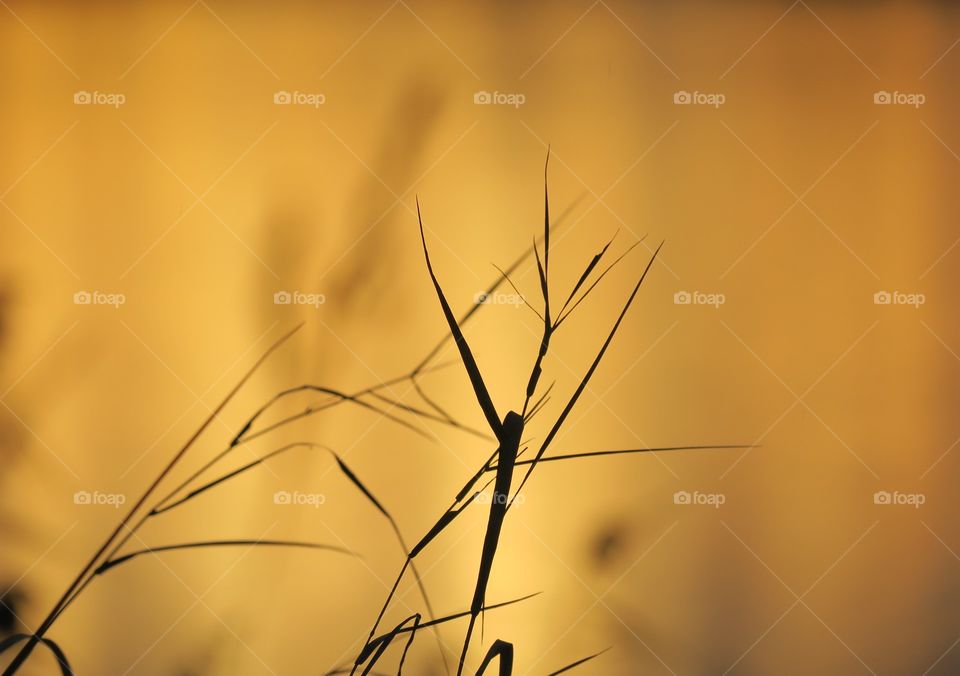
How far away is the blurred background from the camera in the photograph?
1.46 m

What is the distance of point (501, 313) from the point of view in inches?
58.1

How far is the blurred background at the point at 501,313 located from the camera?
1460 mm

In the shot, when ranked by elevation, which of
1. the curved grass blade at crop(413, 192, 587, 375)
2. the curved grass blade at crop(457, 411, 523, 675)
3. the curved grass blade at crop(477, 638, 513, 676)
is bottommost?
the curved grass blade at crop(477, 638, 513, 676)

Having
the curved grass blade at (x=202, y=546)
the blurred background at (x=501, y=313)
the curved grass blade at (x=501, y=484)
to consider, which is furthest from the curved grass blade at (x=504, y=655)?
the blurred background at (x=501, y=313)

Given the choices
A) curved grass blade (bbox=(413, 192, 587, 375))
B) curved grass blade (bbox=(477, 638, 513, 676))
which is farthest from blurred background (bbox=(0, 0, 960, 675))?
curved grass blade (bbox=(477, 638, 513, 676))

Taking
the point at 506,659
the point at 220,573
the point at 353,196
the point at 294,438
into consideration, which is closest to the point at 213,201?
the point at 353,196

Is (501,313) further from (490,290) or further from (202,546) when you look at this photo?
(202,546)

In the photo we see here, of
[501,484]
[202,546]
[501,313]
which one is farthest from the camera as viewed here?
[501,313]

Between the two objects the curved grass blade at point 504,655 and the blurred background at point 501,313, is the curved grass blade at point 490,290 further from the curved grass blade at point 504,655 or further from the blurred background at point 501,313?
the curved grass blade at point 504,655

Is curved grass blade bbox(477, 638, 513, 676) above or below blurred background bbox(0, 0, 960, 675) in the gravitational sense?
below

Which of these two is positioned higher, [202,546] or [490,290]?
[490,290]

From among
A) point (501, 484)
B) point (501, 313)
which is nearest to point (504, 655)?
point (501, 484)

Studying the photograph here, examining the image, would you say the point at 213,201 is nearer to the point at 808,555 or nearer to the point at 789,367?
the point at 789,367

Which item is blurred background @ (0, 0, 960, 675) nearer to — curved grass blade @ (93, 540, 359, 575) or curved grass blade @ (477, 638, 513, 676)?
curved grass blade @ (93, 540, 359, 575)
